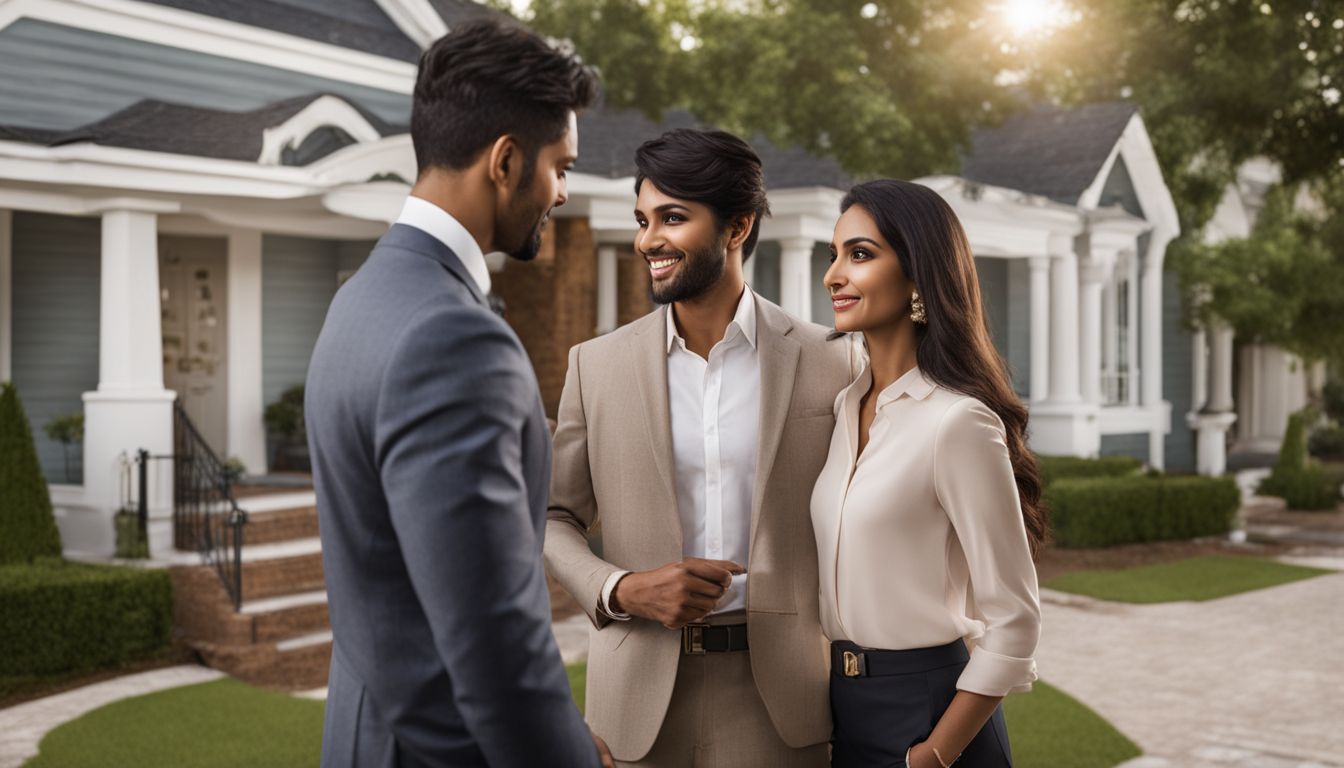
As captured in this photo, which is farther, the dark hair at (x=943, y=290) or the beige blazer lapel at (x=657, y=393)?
the beige blazer lapel at (x=657, y=393)

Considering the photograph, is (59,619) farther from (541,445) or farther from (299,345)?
(541,445)

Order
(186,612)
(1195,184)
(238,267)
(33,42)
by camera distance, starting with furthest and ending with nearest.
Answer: (1195,184)
(238,267)
(33,42)
(186,612)

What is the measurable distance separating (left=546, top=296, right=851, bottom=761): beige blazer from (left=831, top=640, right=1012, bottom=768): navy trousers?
11 cm

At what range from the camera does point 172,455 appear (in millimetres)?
10977

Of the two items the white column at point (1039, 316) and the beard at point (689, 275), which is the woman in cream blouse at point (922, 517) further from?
the white column at point (1039, 316)

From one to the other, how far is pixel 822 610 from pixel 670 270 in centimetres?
Result: 86

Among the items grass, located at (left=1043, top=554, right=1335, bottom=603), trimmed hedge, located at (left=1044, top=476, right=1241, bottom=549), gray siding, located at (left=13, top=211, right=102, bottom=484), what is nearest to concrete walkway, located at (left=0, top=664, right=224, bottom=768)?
gray siding, located at (left=13, top=211, right=102, bottom=484)

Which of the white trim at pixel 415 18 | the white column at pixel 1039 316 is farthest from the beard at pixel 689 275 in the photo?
the white column at pixel 1039 316

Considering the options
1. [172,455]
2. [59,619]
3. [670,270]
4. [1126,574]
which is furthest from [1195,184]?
[670,270]

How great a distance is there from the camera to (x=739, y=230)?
126 inches

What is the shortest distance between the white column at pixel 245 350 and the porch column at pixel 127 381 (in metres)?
2.79

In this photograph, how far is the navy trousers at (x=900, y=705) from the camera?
112 inches

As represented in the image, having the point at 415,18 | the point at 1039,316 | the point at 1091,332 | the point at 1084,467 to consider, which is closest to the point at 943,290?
the point at 415,18

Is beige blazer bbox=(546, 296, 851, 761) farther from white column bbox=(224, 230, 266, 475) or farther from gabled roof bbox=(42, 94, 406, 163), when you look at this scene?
white column bbox=(224, 230, 266, 475)
